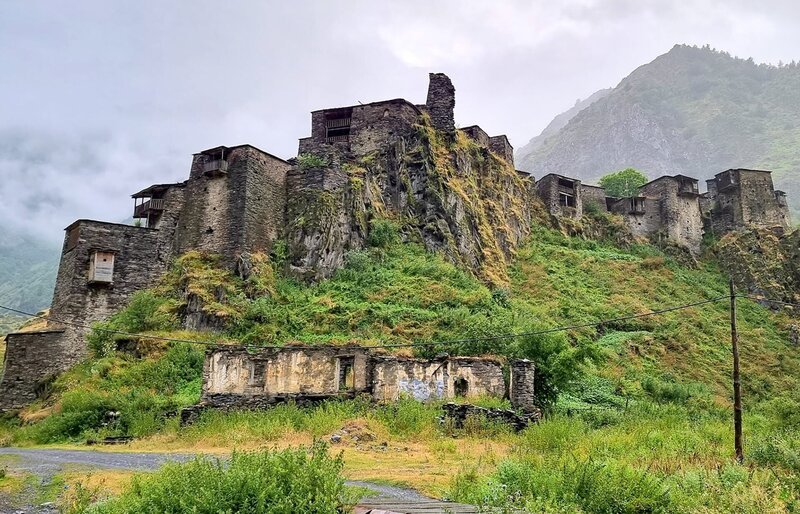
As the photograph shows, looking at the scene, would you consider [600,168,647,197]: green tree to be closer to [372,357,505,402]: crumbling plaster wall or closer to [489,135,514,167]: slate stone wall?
[489,135,514,167]: slate stone wall

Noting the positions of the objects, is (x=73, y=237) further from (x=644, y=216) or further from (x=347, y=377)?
(x=644, y=216)

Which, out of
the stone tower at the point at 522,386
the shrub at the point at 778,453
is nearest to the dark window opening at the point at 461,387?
the stone tower at the point at 522,386

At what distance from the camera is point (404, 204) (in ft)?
119

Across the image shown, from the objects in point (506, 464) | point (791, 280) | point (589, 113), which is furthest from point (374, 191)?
point (589, 113)

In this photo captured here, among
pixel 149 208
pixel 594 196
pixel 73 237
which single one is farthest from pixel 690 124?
pixel 73 237

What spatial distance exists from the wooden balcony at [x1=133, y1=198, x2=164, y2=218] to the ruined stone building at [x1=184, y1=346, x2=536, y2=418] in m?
15.3

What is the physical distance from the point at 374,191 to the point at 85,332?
15809 mm

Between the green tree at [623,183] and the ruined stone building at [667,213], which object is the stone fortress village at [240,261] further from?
the green tree at [623,183]

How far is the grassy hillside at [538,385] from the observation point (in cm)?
1206

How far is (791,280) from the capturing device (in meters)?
47.2

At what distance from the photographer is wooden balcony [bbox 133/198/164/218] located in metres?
34.9

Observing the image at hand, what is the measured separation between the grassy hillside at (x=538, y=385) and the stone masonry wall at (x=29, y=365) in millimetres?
1496

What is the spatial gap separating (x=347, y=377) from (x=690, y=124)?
132m

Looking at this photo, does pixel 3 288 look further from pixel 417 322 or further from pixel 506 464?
pixel 506 464
